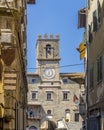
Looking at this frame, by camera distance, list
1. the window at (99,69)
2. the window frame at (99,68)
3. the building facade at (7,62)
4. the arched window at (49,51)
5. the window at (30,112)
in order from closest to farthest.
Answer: the building facade at (7,62)
the window frame at (99,68)
the window at (99,69)
the window at (30,112)
the arched window at (49,51)

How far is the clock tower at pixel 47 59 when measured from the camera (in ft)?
347

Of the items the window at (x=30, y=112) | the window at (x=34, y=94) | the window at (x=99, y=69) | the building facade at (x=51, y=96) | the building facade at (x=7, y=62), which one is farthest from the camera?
the window at (x=34, y=94)

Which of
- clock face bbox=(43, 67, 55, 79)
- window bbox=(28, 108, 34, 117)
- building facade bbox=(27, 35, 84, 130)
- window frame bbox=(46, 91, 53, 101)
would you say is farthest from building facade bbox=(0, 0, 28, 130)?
clock face bbox=(43, 67, 55, 79)

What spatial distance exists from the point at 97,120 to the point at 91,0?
7402mm

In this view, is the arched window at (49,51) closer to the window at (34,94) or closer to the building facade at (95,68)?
the window at (34,94)

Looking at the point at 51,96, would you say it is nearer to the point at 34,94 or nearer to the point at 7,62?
the point at 34,94

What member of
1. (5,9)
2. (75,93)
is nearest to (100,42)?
(5,9)

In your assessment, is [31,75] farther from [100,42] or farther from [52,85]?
[100,42]

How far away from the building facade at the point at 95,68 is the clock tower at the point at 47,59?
77.0 m

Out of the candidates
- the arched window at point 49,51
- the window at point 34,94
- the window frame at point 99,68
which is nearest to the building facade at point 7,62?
the window frame at point 99,68

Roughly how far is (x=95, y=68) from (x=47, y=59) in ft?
272

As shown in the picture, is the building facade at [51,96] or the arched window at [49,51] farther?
the arched window at [49,51]

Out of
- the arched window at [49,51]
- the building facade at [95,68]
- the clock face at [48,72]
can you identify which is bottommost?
the clock face at [48,72]

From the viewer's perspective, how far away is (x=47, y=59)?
10738 cm
